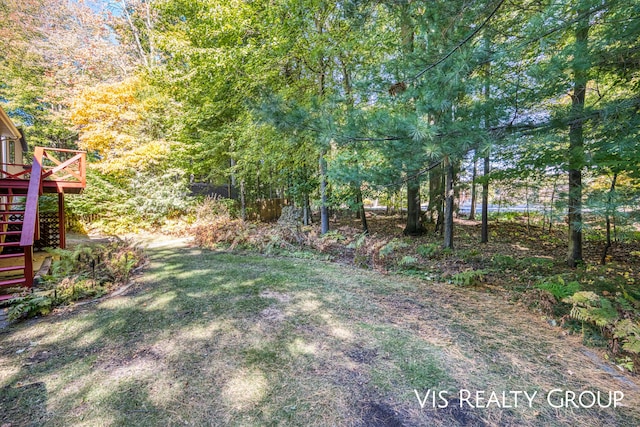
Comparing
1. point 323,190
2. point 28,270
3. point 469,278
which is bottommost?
point 469,278

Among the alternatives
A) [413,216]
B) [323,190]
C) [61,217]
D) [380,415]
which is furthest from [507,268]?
[61,217]

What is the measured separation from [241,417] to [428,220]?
10.7 m

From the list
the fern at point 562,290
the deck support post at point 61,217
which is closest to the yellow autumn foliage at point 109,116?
the deck support post at point 61,217

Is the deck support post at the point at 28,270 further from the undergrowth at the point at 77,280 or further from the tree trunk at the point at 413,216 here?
the tree trunk at the point at 413,216

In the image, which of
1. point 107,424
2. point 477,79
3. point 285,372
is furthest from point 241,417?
point 477,79

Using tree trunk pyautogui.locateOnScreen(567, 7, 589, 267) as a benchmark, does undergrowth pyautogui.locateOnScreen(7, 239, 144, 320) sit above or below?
below

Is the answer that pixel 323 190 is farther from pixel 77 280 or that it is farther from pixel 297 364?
pixel 297 364

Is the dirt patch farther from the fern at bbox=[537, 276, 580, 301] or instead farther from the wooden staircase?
the wooden staircase

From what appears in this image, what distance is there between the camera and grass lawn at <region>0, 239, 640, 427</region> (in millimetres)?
1735

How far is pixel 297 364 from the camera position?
2.21 meters

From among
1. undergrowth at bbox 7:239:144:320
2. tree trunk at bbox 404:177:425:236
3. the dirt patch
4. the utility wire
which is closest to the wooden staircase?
undergrowth at bbox 7:239:144:320

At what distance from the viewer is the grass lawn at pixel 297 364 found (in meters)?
1.74

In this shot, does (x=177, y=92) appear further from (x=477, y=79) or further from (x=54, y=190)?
(x=477, y=79)

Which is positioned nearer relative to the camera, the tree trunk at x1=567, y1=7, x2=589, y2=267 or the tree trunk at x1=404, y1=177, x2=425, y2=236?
the tree trunk at x1=567, y1=7, x2=589, y2=267
